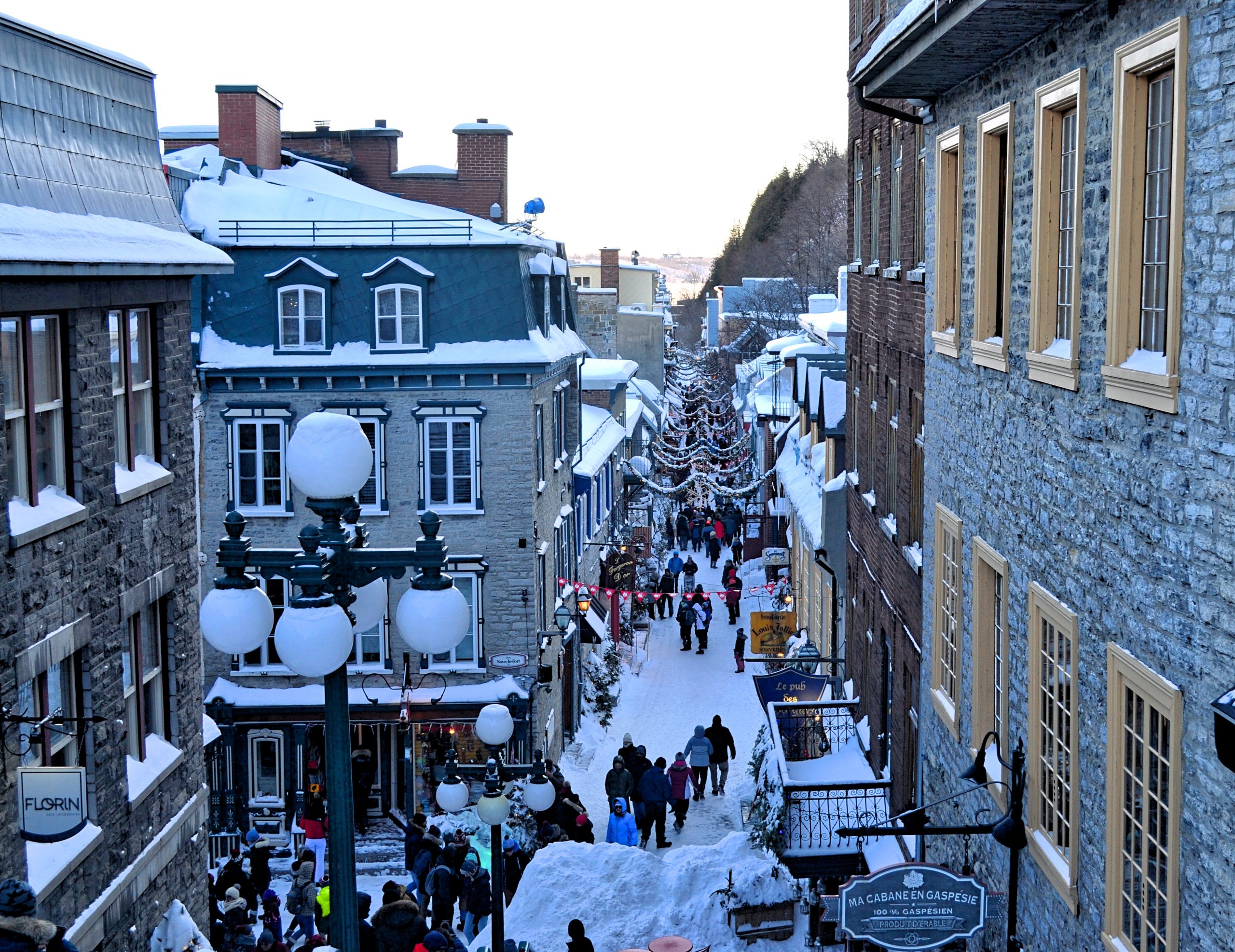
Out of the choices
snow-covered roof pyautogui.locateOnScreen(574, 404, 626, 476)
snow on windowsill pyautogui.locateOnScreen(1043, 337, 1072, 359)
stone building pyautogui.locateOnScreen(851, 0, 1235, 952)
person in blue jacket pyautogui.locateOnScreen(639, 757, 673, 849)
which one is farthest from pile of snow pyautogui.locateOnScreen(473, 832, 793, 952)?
snow-covered roof pyautogui.locateOnScreen(574, 404, 626, 476)

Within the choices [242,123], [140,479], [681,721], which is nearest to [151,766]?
[140,479]

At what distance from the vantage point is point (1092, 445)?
7.83 m

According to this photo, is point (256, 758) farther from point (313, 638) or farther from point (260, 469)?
point (313, 638)

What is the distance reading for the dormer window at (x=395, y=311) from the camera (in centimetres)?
2347

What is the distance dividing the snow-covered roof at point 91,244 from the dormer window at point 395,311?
1007 cm

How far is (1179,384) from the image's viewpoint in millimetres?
6402

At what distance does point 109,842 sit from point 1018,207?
8.40m

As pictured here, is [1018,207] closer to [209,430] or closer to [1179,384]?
[1179,384]

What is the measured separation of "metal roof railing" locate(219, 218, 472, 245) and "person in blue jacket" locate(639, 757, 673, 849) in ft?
30.7

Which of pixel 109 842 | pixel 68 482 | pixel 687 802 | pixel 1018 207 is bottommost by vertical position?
pixel 687 802

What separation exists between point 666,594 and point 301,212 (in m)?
16.8

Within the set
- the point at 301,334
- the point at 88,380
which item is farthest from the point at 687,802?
the point at 88,380

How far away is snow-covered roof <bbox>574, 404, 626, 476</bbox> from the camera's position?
33469 millimetres

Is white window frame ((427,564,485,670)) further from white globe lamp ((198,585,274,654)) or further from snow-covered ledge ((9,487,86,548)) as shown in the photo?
white globe lamp ((198,585,274,654))
